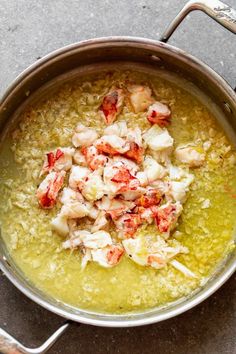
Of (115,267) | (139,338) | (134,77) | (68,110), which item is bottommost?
(139,338)

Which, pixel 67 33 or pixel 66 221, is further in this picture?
pixel 67 33

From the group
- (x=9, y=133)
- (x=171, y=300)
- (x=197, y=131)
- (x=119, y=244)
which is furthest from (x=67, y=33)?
(x=171, y=300)

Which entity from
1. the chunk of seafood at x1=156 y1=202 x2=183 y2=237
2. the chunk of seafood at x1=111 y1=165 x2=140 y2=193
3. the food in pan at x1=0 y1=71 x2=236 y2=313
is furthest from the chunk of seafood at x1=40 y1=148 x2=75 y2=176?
the chunk of seafood at x1=156 y1=202 x2=183 y2=237

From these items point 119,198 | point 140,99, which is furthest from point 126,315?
point 140,99

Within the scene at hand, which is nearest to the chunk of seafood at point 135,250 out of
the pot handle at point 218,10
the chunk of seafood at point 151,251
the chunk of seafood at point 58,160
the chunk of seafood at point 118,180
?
the chunk of seafood at point 151,251

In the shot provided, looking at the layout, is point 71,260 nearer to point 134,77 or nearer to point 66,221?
point 66,221

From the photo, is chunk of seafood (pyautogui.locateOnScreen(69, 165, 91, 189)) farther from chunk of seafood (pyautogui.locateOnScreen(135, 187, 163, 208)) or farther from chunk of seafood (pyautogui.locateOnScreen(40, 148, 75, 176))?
chunk of seafood (pyautogui.locateOnScreen(135, 187, 163, 208))

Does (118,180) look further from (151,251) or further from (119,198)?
(151,251)
